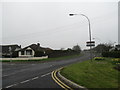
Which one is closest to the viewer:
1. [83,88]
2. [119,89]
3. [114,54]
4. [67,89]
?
[119,89]

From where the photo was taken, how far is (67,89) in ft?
24.8

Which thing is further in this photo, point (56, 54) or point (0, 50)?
point (0, 50)

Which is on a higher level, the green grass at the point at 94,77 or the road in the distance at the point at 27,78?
the green grass at the point at 94,77

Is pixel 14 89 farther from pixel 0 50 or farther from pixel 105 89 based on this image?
pixel 0 50

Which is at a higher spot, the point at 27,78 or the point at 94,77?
the point at 94,77

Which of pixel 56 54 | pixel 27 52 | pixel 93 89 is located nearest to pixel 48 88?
pixel 93 89

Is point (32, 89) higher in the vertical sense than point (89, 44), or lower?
lower

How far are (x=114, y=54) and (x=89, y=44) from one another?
18988 millimetres

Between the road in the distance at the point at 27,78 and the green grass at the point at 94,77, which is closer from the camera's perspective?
the green grass at the point at 94,77

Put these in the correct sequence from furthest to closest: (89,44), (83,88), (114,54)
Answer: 1. (114,54)
2. (89,44)
3. (83,88)

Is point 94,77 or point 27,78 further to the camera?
point 27,78

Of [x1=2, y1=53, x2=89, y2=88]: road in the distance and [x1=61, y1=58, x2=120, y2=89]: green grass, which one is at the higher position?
[x1=61, y1=58, x2=120, y2=89]: green grass

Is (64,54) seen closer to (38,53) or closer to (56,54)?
(56,54)

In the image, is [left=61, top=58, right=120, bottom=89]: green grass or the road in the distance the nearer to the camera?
[left=61, top=58, right=120, bottom=89]: green grass
